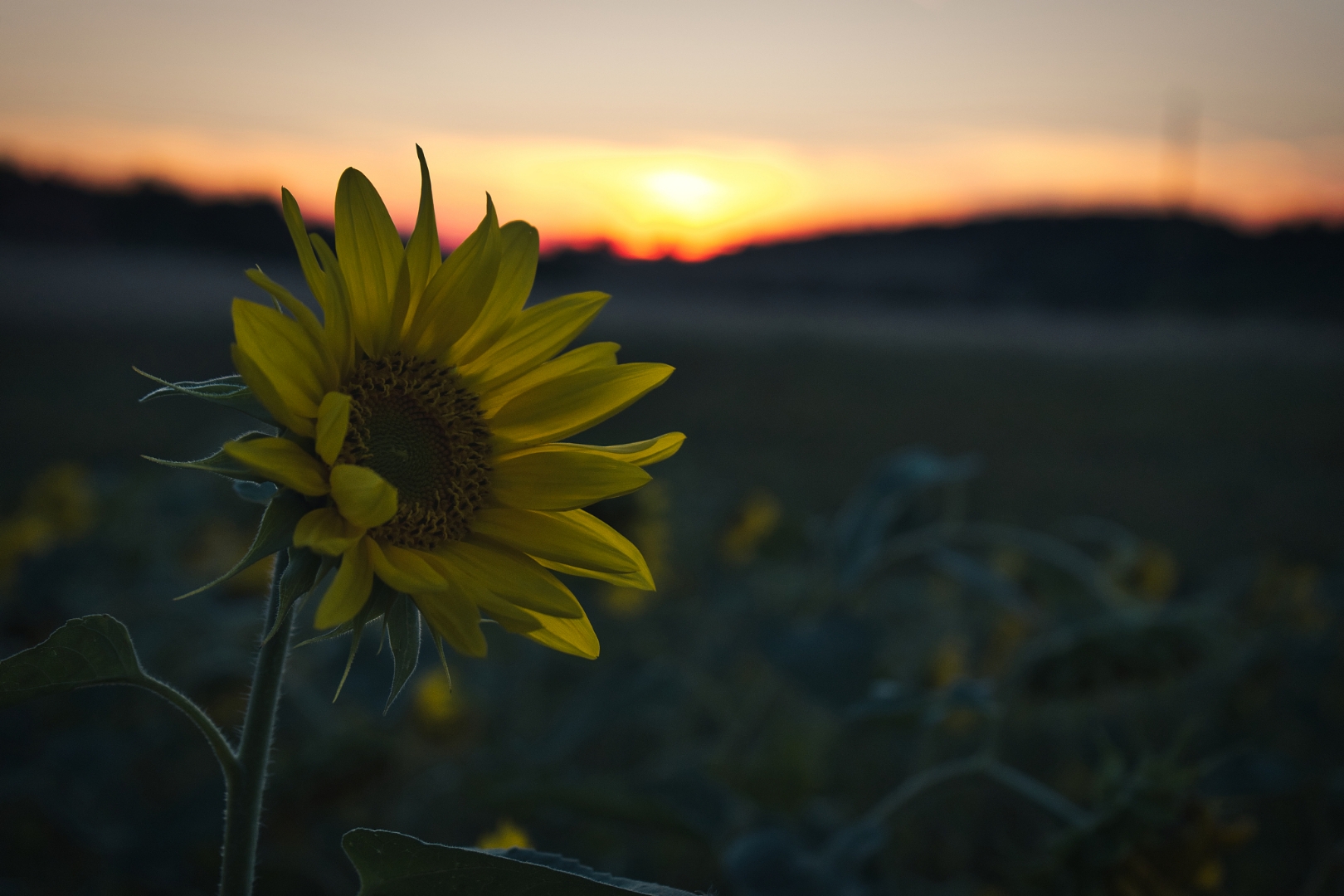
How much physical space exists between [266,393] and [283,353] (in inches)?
1.1

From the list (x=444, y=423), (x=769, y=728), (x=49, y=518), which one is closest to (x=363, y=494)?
(x=444, y=423)

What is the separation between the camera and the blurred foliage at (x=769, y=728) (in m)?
0.80

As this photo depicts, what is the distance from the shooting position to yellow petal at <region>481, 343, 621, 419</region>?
0.50 metres

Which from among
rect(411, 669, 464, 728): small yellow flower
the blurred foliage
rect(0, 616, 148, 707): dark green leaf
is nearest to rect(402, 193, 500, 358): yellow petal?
rect(0, 616, 148, 707): dark green leaf

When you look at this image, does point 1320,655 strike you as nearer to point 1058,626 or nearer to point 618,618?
point 1058,626

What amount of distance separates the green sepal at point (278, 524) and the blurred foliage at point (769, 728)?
0.40 m

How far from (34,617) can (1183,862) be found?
1.42 metres

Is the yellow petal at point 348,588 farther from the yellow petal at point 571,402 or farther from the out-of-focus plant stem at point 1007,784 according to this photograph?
the out-of-focus plant stem at point 1007,784

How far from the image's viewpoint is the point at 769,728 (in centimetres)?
136

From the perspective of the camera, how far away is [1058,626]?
1.90 m

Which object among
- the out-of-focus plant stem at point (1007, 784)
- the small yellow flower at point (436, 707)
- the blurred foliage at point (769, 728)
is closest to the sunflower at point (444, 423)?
the blurred foliage at point (769, 728)

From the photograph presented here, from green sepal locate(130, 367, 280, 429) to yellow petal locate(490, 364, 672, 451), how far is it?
13 centimetres

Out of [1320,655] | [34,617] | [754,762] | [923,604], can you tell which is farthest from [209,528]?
[1320,655]

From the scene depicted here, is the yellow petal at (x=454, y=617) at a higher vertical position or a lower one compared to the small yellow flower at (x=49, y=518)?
higher
